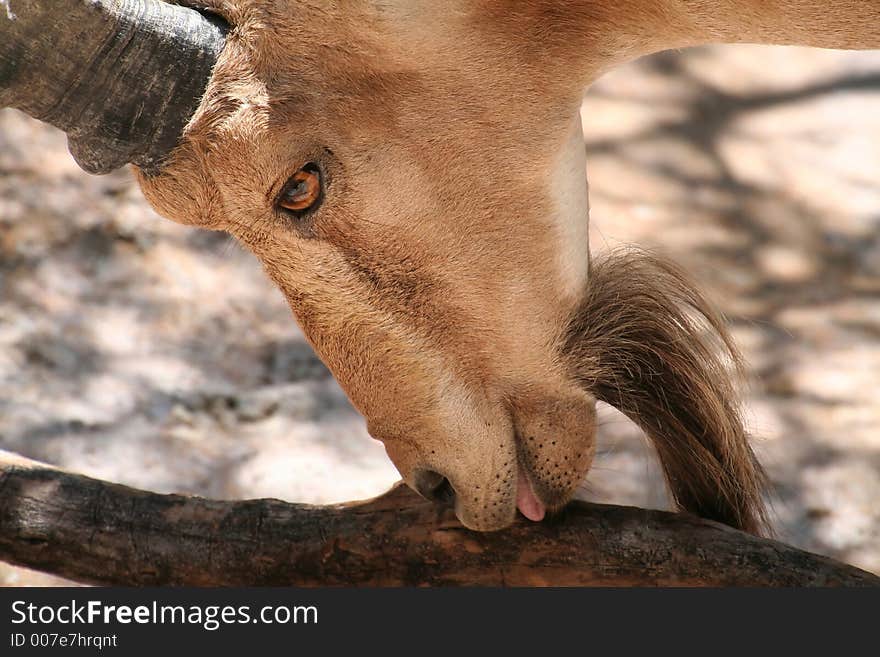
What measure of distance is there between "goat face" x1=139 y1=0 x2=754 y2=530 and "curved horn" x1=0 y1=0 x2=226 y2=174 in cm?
5

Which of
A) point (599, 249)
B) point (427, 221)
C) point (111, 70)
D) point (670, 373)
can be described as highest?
point (599, 249)

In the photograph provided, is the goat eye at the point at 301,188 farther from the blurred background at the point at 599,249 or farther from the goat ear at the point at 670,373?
the blurred background at the point at 599,249

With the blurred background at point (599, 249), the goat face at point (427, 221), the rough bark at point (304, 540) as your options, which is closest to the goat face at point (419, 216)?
the goat face at point (427, 221)

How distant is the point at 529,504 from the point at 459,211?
2.20 ft

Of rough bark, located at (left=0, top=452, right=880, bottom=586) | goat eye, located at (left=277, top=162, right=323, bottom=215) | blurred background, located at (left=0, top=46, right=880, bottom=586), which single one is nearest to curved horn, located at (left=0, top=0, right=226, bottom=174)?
goat eye, located at (left=277, top=162, right=323, bottom=215)

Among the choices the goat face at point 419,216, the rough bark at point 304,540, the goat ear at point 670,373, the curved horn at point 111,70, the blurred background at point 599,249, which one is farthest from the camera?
the blurred background at point 599,249

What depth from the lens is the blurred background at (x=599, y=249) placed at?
4035 mm

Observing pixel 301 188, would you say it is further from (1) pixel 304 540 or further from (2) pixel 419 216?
(1) pixel 304 540

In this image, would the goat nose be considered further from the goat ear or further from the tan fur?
the goat ear

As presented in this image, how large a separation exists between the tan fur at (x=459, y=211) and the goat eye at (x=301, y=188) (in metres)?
0.02

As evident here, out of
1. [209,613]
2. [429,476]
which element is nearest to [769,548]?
[429,476]

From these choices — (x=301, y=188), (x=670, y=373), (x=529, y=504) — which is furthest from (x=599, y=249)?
(x=301, y=188)

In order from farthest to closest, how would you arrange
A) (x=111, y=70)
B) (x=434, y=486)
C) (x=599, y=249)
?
(x=599, y=249) → (x=434, y=486) → (x=111, y=70)

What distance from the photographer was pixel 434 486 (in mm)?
2525
